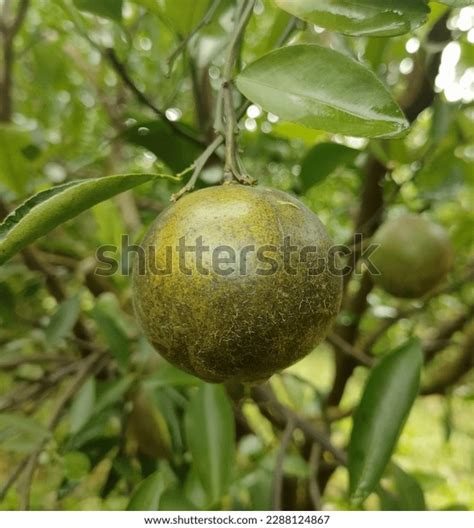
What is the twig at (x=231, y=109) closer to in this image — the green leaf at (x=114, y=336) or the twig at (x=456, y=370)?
the green leaf at (x=114, y=336)

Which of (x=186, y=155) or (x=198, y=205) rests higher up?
(x=198, y=205)

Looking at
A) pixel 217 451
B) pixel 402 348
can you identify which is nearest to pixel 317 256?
pixel 402 348

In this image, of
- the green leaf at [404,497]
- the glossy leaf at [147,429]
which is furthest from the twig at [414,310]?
the glossy leaf at [147,429]

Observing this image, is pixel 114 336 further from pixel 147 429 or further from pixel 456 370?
pixel 456 370

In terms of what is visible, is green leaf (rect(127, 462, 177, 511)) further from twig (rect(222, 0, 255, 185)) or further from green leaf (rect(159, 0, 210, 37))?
green leaf (rect(159, 0, 210, 37))

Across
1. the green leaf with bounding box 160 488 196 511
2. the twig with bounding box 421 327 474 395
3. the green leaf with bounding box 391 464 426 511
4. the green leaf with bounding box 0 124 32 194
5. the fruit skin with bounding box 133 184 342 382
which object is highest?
the fruit skin with bounding box 133 184 342 382

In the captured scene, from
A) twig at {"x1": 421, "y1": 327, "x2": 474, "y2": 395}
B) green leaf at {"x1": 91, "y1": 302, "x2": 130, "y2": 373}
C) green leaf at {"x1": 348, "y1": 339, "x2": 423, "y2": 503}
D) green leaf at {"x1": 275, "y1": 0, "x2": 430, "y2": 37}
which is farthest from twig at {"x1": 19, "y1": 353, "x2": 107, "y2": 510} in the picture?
twig at {"x1": 421, "y1": 327, "x2": 474, "y2": 395}

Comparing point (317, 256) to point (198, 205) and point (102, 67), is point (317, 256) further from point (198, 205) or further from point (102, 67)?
point (102, 67)
